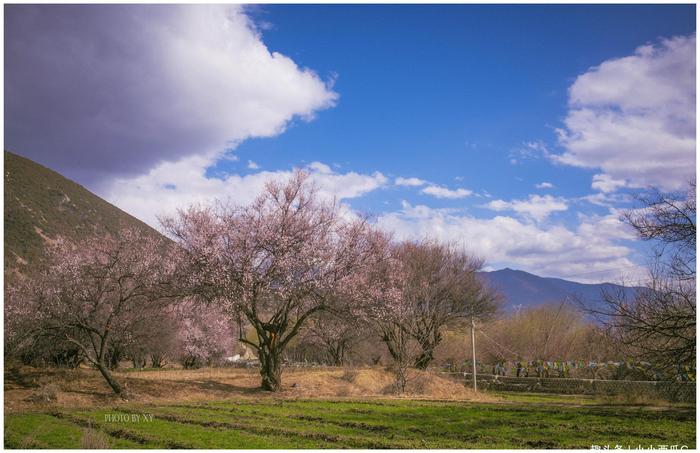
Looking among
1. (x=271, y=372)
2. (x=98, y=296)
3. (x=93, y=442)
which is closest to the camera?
(x=93, y=442)

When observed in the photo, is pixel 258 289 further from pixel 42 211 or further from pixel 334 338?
pixel 42 211

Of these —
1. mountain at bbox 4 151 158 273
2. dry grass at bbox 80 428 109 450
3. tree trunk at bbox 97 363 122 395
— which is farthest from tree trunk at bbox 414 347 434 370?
mountain at bbox 4 151 158 273

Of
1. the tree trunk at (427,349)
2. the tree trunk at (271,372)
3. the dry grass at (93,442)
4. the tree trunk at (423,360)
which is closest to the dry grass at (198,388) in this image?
the tree trunk at (271,372)

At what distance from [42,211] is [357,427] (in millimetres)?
54238

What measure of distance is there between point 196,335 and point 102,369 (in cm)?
1947

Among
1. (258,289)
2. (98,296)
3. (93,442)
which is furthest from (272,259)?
(93,442)

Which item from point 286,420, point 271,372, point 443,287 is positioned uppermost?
point 443,287

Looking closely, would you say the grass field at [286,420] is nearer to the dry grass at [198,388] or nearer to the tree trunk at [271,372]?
the dry grass at [198,388]

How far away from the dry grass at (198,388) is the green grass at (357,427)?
273cm

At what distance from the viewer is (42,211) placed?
185 ft

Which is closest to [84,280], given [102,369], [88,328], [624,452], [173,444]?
[88,328]

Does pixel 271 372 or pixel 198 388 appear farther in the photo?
pixel 271 372

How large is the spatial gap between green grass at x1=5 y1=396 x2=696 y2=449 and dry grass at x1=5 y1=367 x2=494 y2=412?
107 inches

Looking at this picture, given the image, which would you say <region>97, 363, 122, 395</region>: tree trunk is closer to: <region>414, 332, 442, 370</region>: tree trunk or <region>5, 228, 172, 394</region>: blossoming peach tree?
<region>5, 228, 172, 394</region>: blossoming peach tree
